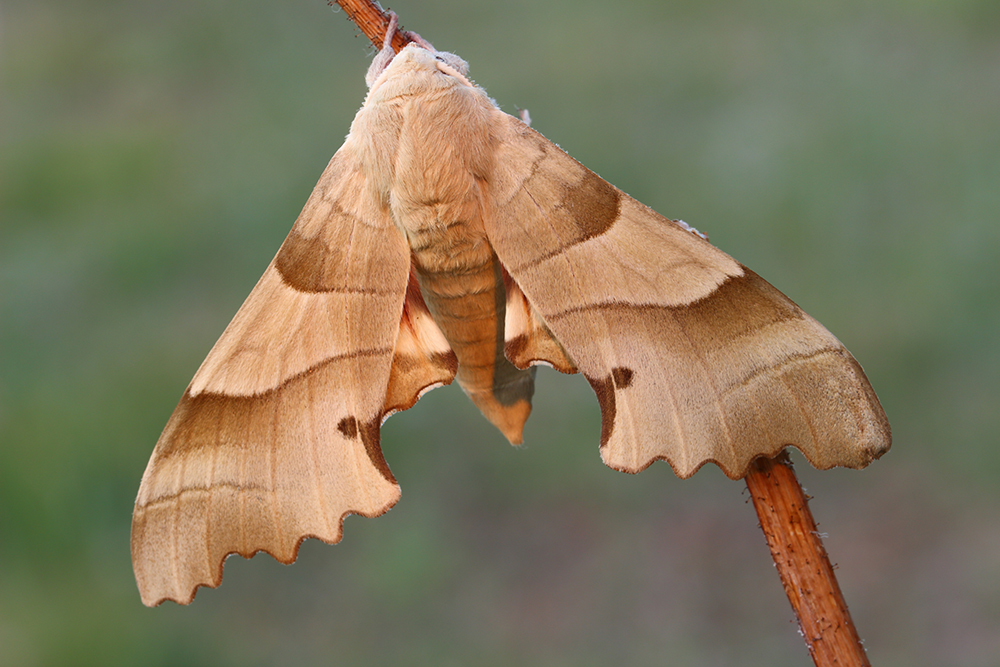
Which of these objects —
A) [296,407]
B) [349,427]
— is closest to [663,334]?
[349,427]

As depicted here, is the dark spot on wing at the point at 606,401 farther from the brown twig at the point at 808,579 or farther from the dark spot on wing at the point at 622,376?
the brown twig at the point at 808,579

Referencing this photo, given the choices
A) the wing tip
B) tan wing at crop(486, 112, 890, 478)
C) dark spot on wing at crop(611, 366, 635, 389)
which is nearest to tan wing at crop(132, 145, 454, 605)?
the wing tip

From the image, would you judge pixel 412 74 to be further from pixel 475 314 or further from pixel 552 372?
pixel 552 372

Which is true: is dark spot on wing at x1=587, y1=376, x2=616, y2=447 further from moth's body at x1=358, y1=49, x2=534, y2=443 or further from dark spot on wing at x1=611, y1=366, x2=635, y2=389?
moth's body at x1=358, y1=49, x2=534, y2=443

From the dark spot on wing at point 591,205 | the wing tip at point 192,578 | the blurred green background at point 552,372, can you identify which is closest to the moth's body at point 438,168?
the dark spot on wing at point 591,205

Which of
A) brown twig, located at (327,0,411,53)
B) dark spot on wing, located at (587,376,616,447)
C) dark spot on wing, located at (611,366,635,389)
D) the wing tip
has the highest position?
brown twig, located at (327,0,411,53)
